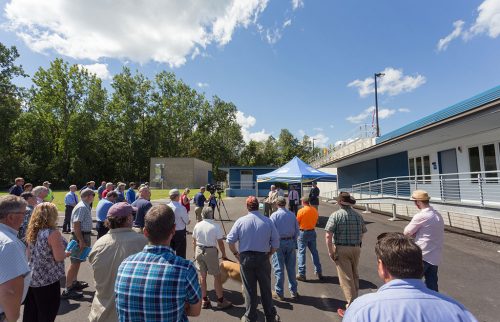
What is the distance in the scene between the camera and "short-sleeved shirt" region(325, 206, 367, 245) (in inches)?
179

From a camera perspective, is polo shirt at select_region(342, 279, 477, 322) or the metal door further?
the metal door

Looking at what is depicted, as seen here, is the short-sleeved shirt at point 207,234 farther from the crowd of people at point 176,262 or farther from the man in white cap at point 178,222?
the man in white cap at point 178,222

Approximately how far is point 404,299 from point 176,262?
1370 millimetres

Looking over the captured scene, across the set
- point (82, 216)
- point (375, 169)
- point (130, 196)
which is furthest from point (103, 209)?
point (375, 169)

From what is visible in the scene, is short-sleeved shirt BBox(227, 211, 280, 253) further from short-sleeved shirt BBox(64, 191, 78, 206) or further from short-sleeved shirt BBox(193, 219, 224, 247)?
short-sleeved shirt BBox(64, 191, 78, 206)

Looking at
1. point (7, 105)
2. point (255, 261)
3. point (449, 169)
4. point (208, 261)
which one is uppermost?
point (7, 105)

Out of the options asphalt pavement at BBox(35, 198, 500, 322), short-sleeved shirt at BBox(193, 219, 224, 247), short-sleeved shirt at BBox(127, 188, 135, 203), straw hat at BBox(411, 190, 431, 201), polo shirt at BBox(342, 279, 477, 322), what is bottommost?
asphalt pavement at BBox(35, 198, 500, 322)

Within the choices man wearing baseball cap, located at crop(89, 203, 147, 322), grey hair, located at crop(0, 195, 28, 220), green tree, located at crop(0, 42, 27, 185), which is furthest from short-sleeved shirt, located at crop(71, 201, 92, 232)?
green tree, located at crop(0, 42, 27, 185)

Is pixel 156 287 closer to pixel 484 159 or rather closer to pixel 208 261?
pixel 208 261

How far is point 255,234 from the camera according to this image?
4.23 m

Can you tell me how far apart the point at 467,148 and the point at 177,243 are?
41.7 feet

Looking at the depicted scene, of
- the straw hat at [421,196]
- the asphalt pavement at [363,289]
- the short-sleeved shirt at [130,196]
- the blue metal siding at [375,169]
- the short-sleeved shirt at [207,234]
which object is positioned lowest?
the asphalt pavement at [363,289]

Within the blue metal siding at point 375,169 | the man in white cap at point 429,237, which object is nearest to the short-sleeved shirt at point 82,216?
the man in white cap at point 429,237

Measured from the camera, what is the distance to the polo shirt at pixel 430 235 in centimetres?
429
